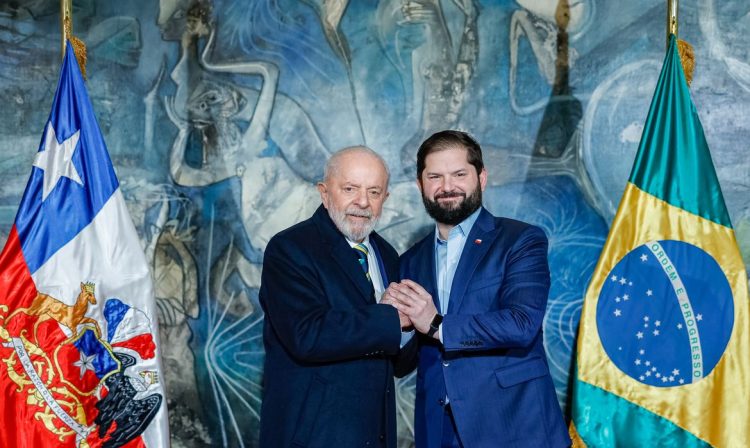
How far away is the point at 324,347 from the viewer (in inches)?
109

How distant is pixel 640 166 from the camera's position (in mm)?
3766

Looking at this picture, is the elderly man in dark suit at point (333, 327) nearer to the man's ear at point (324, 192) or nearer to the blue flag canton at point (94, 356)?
the man's ear at point (324, 192)

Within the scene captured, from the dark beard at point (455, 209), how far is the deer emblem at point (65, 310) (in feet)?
5.55

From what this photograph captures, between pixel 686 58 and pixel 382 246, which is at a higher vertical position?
pixel 686 58

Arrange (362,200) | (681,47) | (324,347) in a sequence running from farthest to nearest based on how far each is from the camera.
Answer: (681,47) → (362,200) → (324,347)

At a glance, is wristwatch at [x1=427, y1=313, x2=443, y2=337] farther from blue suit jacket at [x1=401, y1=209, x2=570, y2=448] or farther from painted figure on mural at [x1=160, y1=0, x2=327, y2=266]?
painted figure on mural at [x1=160, y1=0, x2=327, y2=266]

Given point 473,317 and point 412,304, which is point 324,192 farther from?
point 473,317

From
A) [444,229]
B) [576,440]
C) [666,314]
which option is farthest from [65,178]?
[666,314]

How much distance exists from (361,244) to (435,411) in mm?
751

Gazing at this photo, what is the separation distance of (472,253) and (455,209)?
0.21m

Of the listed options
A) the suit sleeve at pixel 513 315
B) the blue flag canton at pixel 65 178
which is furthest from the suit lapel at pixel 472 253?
the blue flag canton at pixel 65 178

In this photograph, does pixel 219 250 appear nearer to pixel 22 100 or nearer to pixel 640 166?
pixel 22 100

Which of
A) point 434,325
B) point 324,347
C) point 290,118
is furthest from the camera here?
point 290,118

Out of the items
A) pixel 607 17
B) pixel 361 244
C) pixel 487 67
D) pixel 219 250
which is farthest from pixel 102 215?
pixel 607 17
